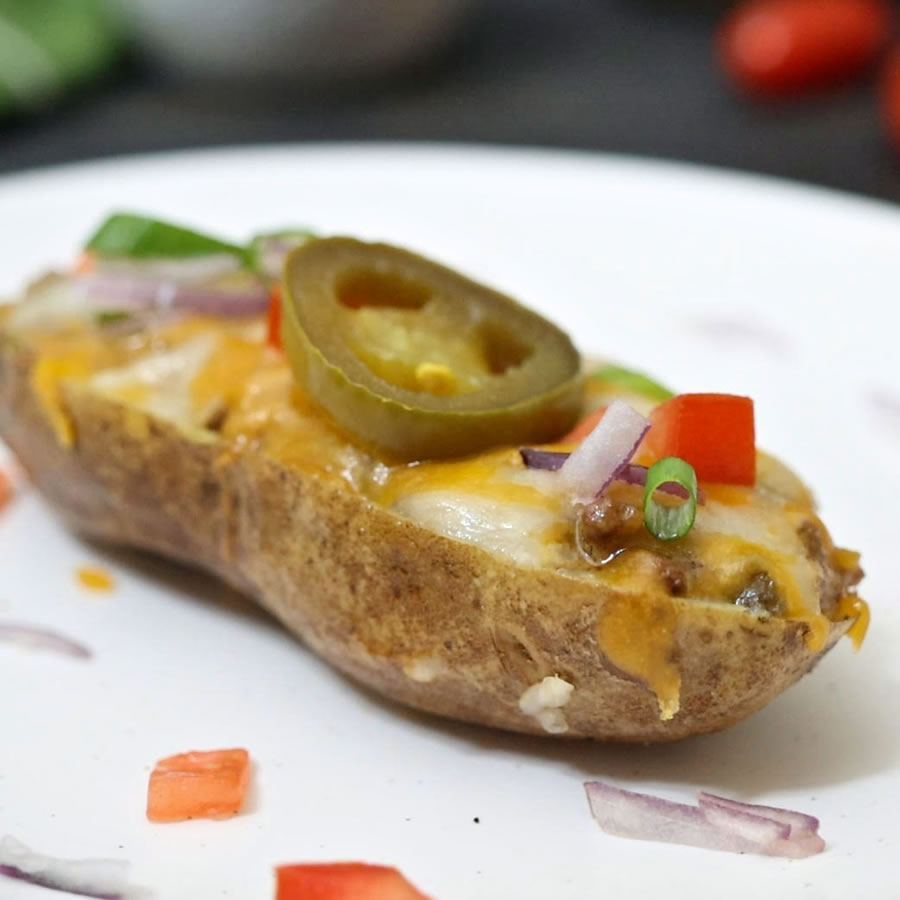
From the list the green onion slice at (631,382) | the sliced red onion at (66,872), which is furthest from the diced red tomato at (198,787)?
the green onion slice at (631,382)

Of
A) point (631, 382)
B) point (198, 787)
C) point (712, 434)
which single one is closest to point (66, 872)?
point (198, 787)

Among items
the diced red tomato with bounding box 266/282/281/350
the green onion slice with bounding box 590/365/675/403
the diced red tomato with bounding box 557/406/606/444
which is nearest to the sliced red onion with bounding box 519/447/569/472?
the diced red tomato with bounding box 557/406/606/444

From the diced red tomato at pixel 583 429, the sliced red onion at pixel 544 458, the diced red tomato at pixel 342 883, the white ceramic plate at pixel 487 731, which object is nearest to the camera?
the diced red tomato at pixel 342 883

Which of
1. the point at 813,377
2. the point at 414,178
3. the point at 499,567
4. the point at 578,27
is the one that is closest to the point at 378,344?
the point at 499,567

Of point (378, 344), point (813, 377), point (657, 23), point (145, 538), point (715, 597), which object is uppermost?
point (378, 344)

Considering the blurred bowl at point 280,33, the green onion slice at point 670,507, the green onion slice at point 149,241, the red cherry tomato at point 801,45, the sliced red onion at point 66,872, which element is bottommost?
the red cherry tomato at point 801,45

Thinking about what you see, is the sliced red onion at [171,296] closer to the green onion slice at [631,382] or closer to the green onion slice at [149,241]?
the green onion slice at [149,241]

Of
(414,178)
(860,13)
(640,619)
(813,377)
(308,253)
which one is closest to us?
(640,619)

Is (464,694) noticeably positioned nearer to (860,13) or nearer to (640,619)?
(640,619)
